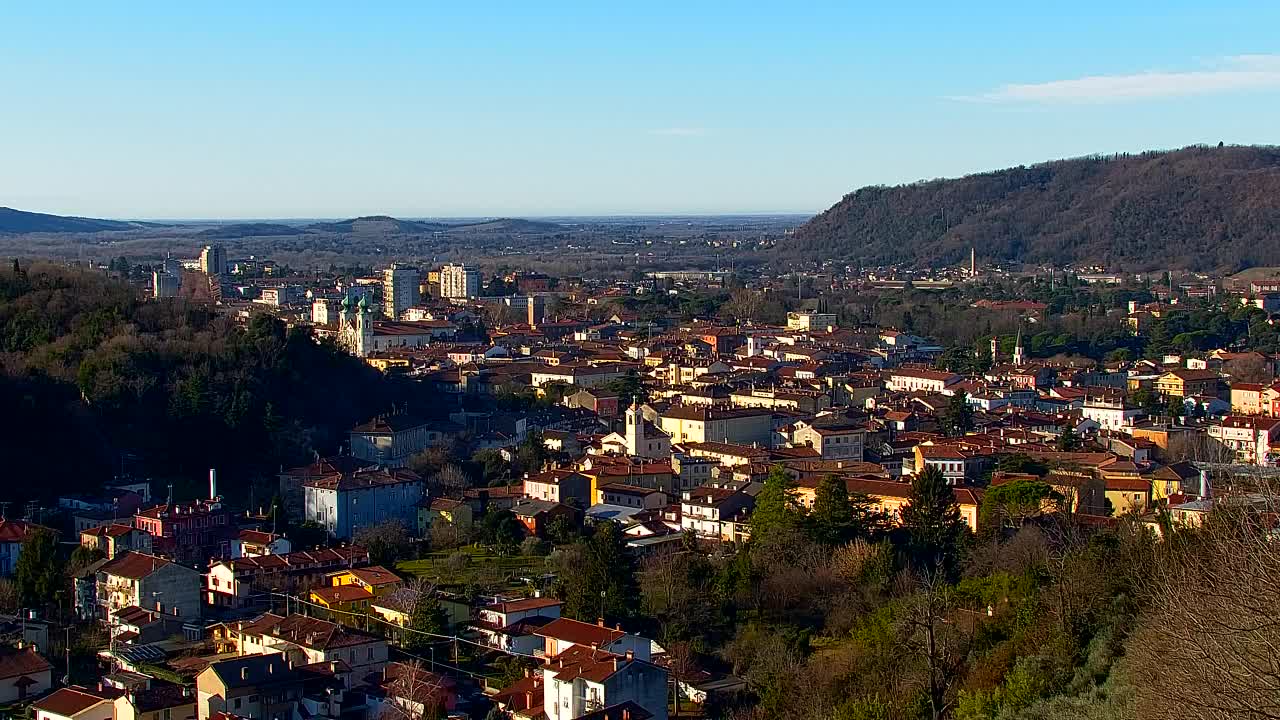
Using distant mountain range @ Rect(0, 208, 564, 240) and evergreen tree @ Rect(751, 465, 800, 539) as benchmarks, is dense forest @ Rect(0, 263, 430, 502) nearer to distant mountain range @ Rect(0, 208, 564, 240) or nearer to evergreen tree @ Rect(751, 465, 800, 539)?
evergreen tree @ Rect(751, 465, 800, 539)

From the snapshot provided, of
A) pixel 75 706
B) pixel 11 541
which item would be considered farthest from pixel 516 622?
pixel 11 541

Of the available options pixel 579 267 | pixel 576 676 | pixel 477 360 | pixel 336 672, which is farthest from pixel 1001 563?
pixel 579 267

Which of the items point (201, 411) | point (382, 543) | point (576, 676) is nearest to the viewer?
point (576, 676)

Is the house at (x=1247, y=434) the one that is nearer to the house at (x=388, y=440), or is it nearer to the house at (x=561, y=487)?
the house at (x=561, y=487)

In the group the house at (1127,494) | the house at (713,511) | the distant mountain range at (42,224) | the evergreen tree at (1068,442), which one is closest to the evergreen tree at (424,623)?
the house at (713,511)

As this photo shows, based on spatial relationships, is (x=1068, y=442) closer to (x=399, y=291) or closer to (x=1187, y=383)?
(x=1187, y=383)

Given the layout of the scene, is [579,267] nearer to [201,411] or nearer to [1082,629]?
[201,411]
